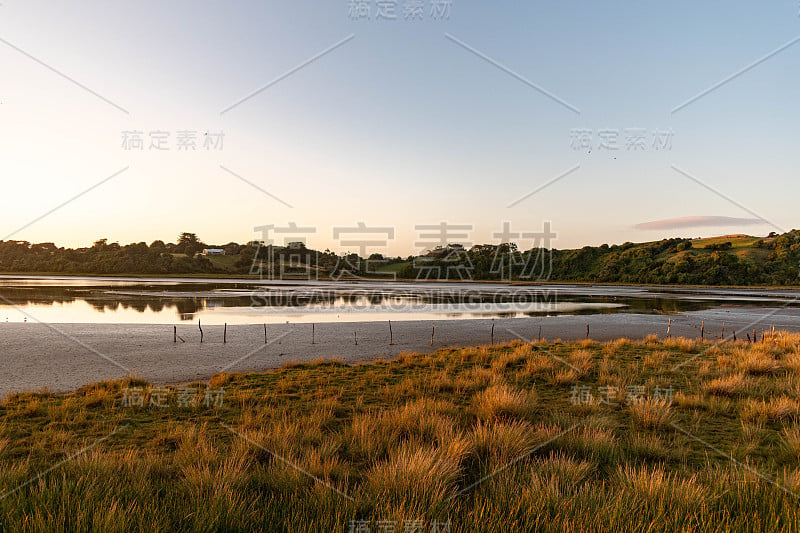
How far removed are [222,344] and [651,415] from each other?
16126 millimetres

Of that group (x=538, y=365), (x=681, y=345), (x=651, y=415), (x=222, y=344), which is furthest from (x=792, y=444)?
(x=222, y=344)

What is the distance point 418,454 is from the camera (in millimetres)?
4344

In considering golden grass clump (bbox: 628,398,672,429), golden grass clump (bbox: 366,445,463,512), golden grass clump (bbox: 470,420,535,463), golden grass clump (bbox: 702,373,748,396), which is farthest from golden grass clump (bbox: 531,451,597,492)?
golden grass clump (bbox: 702,373,748,396)

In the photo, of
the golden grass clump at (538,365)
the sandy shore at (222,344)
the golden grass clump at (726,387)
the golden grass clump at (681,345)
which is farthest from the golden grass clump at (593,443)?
the golden grass clump at (681,345)

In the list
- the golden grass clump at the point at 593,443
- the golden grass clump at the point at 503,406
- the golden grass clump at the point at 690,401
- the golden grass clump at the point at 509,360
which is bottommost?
the golden grass clump at the point at 509,360

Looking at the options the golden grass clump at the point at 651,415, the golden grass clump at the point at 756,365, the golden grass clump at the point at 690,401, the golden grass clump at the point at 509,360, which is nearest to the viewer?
the golden grass clump at the point at 651,415

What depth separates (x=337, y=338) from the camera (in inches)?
771

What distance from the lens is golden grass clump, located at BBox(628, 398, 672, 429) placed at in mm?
6678

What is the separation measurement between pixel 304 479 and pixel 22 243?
17319 centimetres

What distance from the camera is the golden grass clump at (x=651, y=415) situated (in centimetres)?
668

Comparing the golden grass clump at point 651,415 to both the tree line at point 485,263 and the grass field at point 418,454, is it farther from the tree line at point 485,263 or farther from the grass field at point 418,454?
the tree line at point 485,263

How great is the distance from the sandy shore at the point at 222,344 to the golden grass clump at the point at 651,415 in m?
9.69

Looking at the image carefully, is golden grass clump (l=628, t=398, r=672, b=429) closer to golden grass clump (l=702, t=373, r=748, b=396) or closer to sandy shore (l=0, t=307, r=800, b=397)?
golden grass clump (l=702, t=373, r=748, b=396)

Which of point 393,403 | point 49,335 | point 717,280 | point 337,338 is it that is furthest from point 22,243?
point 717,280
